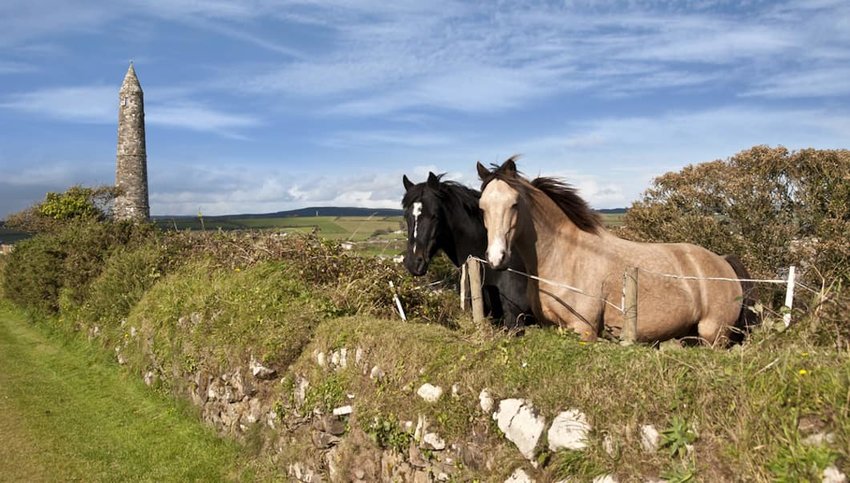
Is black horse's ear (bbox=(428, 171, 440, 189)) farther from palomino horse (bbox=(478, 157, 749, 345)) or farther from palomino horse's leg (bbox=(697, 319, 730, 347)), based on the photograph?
palomino horse's leg (bbox=(697, 319, 730, 347))

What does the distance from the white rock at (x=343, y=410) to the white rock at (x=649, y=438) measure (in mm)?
3196

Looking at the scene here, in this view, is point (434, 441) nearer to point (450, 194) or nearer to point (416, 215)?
point (416, 215)

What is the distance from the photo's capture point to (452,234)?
295 inches

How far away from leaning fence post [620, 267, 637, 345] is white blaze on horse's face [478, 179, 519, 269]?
3.32 feet

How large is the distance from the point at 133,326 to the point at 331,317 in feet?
21.4

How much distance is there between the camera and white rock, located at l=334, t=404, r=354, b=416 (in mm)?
6102

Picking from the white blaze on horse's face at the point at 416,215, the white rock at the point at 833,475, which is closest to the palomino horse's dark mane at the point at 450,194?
the white blaze on horse's face at the point at 416,215

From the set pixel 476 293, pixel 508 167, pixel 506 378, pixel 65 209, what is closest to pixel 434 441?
pixel 506 378

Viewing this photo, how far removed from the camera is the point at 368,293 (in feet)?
28.0

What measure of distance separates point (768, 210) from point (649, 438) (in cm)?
1069

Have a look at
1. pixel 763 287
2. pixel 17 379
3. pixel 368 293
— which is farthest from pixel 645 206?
pixel 17 379

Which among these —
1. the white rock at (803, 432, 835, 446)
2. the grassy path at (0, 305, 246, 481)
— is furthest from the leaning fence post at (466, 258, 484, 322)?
the grassy path at (0, 305, 246, 481)

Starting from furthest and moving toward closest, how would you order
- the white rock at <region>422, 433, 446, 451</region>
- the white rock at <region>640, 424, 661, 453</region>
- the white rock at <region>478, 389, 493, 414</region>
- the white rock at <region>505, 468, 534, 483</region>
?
the white rock at <region>422, 433, 446, 451</region> < the white rock at <region>478, 389, 493, 414</region> < the white rock at <region>505, 468, 534, 483</region> < the white rock at <region>640, 424, 661, 453</region>

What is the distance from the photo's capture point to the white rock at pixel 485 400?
181 inches
